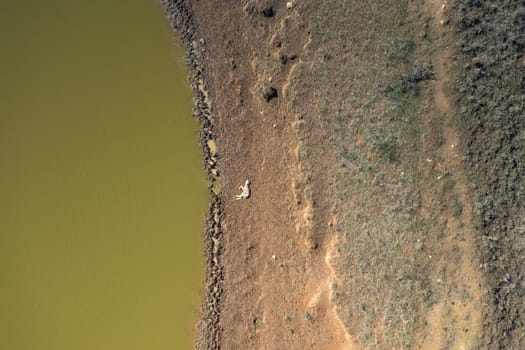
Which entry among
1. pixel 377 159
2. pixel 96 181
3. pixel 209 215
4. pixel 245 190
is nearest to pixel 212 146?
pixel 245 190

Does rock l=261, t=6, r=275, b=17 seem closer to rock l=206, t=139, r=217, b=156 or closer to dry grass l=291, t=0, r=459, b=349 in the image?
dry grass l=291, t=0, r=459, b=349

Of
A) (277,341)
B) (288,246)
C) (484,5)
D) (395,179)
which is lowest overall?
(277,341)

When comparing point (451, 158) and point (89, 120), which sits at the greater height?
point (89, 120)

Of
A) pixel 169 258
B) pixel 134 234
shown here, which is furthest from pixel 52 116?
pixel 169 258

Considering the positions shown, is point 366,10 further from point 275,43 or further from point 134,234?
point 134,234

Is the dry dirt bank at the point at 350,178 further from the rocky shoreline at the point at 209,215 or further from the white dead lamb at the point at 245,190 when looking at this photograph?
the white dead lamb at the point at 245,190
